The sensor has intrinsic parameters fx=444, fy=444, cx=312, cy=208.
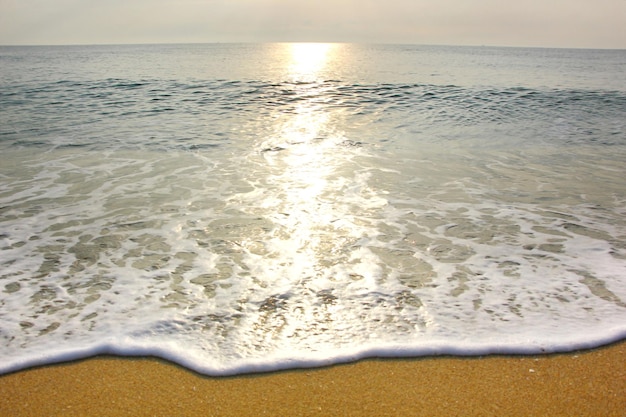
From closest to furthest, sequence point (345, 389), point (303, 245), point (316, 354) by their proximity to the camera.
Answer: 1. point (345, 389)
2. point (316, 354)
3. point (303, 245)

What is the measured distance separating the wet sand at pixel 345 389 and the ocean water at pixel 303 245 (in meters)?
0.11

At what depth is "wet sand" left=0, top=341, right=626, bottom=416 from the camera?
2336 mm

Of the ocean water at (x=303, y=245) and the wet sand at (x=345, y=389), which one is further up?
the ocean water at (x=303, y=245)

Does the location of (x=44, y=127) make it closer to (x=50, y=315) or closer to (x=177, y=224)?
(x=177, y=224)

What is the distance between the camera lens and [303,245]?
431 cm

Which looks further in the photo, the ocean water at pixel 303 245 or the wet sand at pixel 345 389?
the ocean water at pixel 303 245

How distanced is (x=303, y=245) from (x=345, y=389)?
1.97 m

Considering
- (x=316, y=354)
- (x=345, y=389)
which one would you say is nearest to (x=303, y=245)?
(x=316, y=354)

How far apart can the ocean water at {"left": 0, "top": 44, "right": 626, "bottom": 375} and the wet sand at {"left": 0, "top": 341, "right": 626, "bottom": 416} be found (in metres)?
0.11

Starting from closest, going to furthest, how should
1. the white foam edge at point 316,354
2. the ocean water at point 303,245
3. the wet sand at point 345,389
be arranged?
the wet sand at point 345,389, the white foam edge at point 316,354, the ocean water at point 303,245

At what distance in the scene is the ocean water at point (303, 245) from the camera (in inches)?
115

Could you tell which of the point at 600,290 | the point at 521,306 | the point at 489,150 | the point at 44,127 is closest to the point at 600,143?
the point at 489,150

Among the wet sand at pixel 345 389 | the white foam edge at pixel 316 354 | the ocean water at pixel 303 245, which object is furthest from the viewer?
the ocean water at pixel 303 245

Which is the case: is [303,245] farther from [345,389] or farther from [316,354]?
[345,389]
